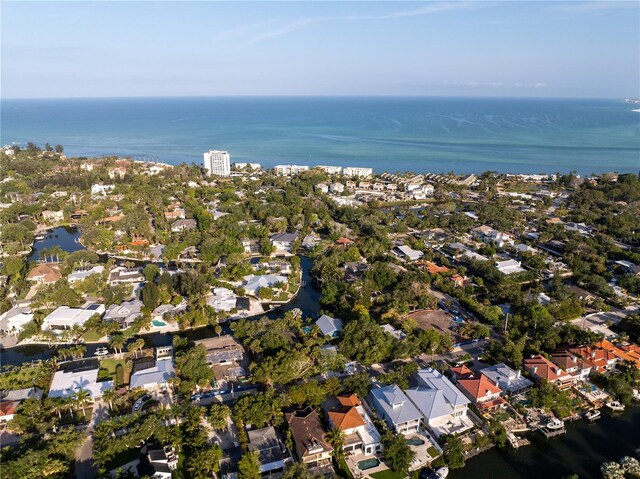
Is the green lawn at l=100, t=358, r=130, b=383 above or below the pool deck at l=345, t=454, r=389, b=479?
above

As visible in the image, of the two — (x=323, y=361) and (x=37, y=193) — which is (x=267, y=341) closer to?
Result: (x=323, y=361)

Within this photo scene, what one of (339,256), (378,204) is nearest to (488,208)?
(378,204)

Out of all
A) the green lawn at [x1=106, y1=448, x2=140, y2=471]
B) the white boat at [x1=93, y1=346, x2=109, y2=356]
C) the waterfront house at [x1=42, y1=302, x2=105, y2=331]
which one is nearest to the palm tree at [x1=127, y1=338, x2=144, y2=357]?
the white boat at [x1=93, y1=346, x2=109, y2=356]

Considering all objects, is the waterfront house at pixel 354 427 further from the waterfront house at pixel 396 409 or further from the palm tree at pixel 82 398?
the palm tree at pixel 82 398

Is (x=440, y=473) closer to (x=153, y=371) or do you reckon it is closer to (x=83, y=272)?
(x=153, y=371)

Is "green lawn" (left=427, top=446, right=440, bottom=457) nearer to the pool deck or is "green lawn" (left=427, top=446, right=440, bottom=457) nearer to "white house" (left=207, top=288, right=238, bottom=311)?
the pool deck

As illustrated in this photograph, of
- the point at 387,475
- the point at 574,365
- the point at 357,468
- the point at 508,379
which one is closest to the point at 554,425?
the point at 508,379
